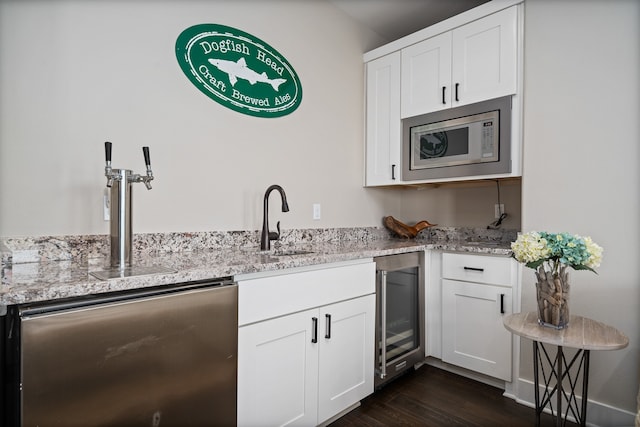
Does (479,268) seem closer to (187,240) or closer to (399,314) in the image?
(399,314)

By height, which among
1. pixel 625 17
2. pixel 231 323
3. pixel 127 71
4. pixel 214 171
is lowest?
pixel 231 323

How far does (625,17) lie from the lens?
5.41ft

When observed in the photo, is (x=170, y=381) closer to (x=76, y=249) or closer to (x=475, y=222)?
(x=76, y=249)

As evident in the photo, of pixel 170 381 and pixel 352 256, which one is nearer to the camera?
pixel 170 381

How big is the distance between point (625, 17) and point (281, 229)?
210cm

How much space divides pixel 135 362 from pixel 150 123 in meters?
1.13

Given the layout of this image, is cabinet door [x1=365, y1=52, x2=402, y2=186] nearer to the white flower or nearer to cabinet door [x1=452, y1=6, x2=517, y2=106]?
cabinet door [x1=452, y1=6, x2=517, y2=106]

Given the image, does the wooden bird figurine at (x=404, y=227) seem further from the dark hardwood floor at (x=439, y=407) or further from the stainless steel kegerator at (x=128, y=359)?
the stainless steel kegerator at (x=128, y=359)

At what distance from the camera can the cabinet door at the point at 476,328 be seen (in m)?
2.03

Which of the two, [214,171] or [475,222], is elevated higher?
[214,171]

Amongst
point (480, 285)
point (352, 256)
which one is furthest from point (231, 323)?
point (480, 285)

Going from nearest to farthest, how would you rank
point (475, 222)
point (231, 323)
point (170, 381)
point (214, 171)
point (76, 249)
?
1. point (170, 381)
2. point (231, 323)
3. point (76, 249)
4. point (214, 171)
5. point (475, 222)

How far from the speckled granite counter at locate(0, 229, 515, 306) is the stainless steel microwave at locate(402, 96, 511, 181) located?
1.74 feet

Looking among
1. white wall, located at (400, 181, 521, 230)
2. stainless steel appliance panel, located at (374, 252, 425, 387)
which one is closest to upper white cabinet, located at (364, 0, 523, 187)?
white wall, located at (400, 181, 521, 230)
